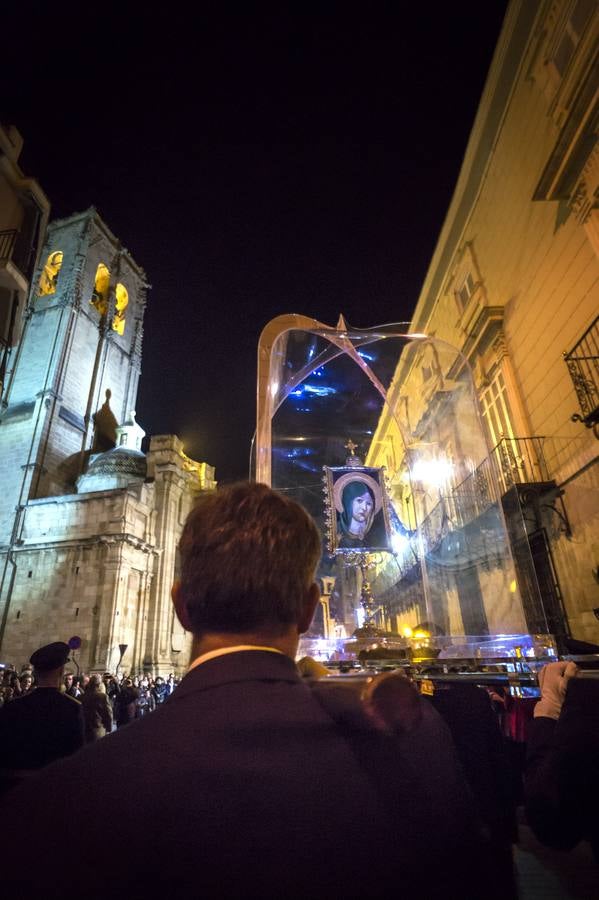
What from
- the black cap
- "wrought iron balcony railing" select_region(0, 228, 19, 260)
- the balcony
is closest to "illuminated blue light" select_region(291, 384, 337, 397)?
the black cap

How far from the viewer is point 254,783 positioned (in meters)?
0.81

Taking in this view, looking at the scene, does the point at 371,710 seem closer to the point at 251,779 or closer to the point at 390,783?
the point at 390,783

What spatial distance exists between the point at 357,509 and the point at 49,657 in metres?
3.65

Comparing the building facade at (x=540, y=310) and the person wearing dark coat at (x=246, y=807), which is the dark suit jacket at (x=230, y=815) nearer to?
the person wearing dark coat at (x=246, y=807)

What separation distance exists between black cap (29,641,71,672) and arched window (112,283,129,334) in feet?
141

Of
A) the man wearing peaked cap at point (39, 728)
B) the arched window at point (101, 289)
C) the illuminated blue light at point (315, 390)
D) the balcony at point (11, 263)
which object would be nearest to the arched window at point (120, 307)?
the arched window at point (101, 289)

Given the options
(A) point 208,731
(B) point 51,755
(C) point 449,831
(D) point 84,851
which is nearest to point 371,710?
(C) point 449,831

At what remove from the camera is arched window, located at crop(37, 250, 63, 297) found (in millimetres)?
38875

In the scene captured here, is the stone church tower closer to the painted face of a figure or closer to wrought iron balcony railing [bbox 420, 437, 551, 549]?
the painted face of a figure

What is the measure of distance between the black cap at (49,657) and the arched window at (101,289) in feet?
140

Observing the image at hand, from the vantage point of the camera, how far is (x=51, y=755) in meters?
3.70

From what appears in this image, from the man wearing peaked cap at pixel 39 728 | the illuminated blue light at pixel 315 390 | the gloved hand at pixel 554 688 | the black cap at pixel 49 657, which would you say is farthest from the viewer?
the illuminated blue light at pixel 315 390

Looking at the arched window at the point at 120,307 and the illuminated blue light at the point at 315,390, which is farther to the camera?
the arched window at the point at 120,307

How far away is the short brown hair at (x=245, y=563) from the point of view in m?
1.19
